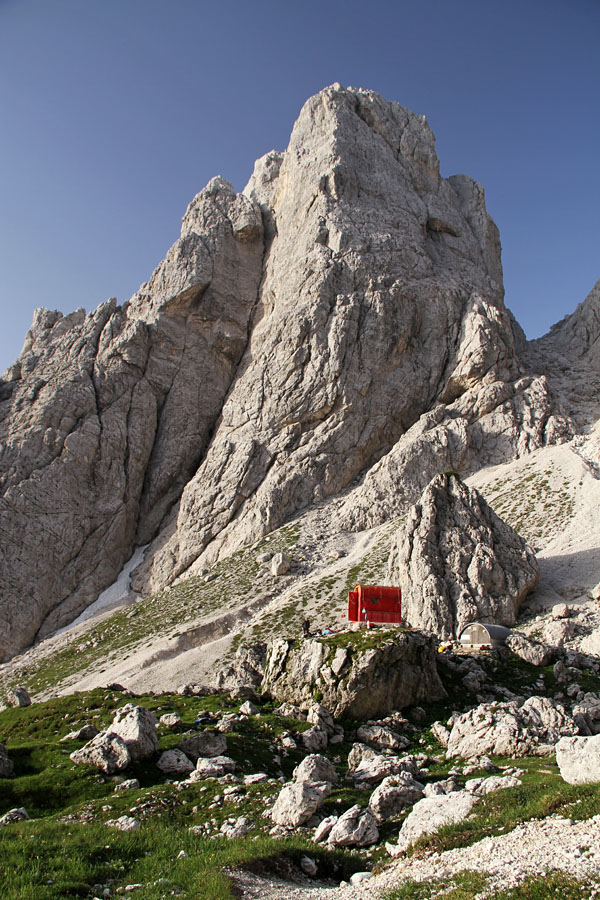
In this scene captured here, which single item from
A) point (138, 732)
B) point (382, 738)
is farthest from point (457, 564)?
point (138, 732)

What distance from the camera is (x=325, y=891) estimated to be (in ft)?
37.0

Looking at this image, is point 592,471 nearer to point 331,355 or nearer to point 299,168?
point 331,355

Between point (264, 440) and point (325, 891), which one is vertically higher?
point (264, 440)

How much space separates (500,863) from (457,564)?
36262 millimetres

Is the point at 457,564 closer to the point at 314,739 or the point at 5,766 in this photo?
the point at 314,739

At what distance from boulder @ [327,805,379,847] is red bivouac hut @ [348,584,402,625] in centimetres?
2880

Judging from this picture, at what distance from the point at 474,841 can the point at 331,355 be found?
78998 millimetres

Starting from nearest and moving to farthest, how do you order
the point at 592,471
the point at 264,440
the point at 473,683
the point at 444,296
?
1. the point at 473,683
2. the point at 592,471
3. the point at 264,440
4. the point at 444,296

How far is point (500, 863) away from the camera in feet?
33.1

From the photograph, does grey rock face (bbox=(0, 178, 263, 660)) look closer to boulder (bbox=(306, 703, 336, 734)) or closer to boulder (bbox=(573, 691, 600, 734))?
boulder (bbox=(306, 703, 336, 734))

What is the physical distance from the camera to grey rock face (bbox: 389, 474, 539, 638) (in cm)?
4272

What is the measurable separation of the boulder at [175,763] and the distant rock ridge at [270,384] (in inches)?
1983

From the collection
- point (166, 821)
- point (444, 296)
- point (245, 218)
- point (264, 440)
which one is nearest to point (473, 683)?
point (166, 821)

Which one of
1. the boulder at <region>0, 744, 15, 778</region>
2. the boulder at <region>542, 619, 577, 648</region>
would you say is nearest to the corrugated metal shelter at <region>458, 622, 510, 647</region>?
the boulder at <region>542, 619, 577, 648</region>
